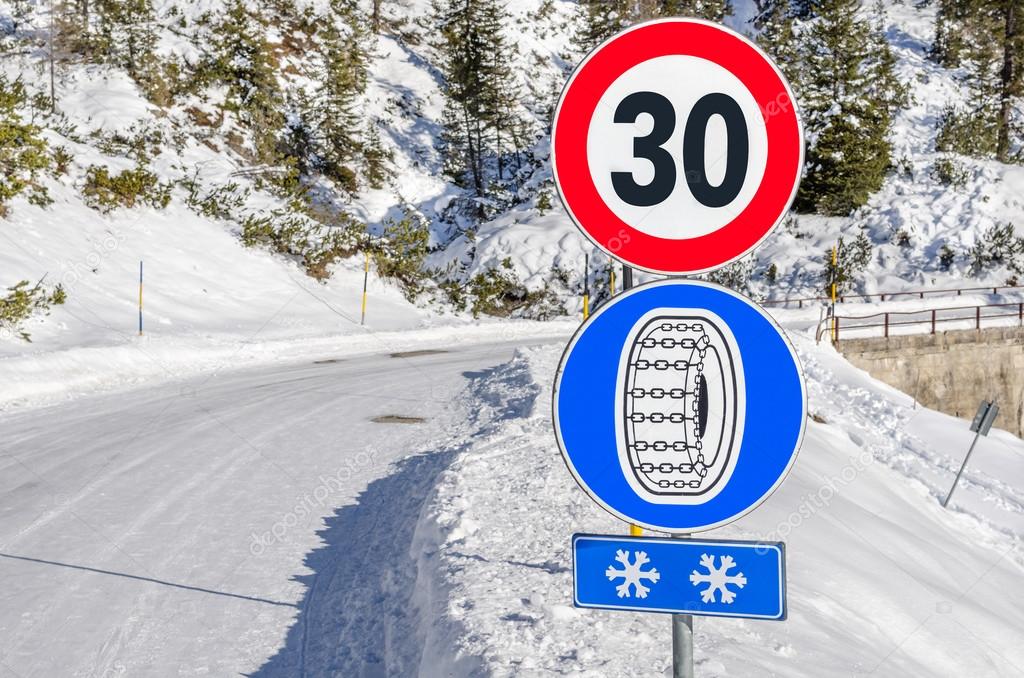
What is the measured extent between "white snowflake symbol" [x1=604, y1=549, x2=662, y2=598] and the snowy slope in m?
1.95

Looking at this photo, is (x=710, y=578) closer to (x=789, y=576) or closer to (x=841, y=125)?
(x=789, y=576)

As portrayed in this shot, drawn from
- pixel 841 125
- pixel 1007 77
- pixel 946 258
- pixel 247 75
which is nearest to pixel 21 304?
pixel 247 75

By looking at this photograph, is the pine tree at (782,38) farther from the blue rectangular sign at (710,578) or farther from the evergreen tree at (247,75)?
the blue rectangular sign at (710,578)

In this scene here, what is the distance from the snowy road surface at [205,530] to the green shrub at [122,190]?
12.5 metres

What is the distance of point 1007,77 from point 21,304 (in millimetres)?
43931

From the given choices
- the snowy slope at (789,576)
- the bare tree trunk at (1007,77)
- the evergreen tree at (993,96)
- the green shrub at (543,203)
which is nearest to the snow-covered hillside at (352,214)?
the green shrub at (543,203)

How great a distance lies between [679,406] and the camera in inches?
76.0

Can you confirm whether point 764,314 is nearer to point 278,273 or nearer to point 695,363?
point 695,363

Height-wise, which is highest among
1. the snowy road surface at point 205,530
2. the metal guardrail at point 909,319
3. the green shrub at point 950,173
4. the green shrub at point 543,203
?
the green shrub at point 950,173

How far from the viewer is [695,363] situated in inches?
75.0

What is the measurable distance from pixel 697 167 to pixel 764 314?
38 cm

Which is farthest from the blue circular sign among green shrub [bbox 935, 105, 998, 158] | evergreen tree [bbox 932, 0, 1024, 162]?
evergreen tree [bbox 932, 0, 1024, 162]

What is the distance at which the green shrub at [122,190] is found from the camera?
22453mm

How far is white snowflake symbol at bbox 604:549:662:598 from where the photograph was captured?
197cm
